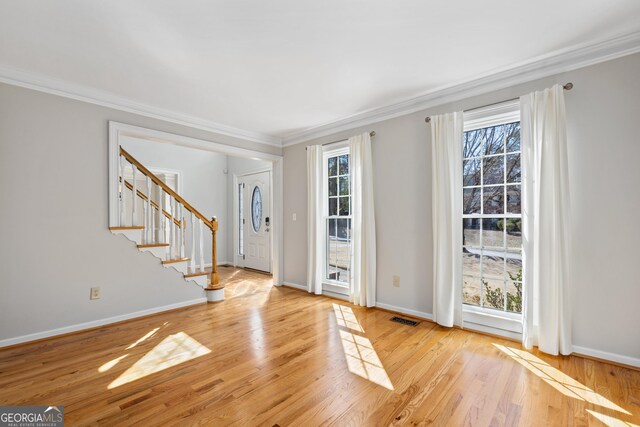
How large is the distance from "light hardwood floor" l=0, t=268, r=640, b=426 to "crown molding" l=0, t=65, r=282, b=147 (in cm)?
246

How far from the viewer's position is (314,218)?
175 inches

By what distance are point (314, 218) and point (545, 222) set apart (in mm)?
2821

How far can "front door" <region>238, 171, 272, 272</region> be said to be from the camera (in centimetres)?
609

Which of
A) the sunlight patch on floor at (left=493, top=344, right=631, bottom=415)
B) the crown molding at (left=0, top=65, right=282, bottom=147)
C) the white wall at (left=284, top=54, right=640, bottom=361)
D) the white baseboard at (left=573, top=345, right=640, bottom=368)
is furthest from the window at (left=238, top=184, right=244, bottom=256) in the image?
the white baseboard at (left=573, top=345, right=640, bottom=368)

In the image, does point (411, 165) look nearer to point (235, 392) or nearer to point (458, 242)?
point (458, 242)

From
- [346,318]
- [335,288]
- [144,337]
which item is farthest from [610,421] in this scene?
[144,337]

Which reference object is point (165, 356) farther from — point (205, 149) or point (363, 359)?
point (205, 149)

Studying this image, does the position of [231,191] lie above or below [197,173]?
below

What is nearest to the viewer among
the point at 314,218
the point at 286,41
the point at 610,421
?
the point at 610,421

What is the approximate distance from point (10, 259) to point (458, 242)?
14.2 feet

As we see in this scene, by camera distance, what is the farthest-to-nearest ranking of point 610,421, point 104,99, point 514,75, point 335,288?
point 335,288 → point 104,99 → point 514,75 → point 610,421

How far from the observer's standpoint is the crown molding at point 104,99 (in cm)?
270

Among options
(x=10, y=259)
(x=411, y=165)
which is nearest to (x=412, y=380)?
(x=411, y=165)

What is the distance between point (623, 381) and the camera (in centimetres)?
206
